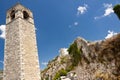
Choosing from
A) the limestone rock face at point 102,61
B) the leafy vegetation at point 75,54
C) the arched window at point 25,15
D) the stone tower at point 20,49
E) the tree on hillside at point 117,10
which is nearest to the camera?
the limestone rock face at point 102,61

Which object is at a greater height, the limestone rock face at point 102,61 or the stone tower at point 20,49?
the stone tower at point 20,49

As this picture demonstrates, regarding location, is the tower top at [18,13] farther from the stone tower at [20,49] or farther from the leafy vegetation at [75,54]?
the leafy vegetation at [75,54]

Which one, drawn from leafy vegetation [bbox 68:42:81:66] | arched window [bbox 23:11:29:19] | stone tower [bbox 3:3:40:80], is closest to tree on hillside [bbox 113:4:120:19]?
leafy vegetation [bbox 68:42:81:66]

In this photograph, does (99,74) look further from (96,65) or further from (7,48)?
(7,48)

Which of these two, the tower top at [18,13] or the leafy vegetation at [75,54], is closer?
the leafy vegetation at [75,54]

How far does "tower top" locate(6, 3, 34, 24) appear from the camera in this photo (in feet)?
71.2

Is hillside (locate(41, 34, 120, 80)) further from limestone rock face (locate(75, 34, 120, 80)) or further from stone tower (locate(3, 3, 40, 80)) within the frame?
stone tower (locate(3, 3, 40, 80))

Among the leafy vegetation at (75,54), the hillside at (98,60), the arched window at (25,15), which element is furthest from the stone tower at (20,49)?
the hillside at (98,60)

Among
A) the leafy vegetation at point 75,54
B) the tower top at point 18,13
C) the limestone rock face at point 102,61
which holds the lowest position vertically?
the limestone rock face at point 102,61

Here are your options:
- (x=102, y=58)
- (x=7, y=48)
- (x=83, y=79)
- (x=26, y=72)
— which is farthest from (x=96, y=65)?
(x=7, y=48)

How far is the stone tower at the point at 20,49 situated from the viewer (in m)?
18.7

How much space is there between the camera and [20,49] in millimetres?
19172

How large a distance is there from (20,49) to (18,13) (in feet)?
15.3

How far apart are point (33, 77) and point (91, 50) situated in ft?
23.3
